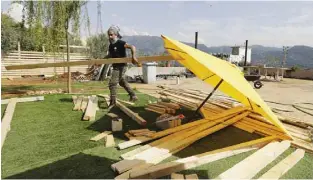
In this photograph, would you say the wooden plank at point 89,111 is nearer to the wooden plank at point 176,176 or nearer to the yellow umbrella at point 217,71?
the yellow umbrella at point 217,71

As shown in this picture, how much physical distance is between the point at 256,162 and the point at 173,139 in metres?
1.54

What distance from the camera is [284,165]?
3.84m

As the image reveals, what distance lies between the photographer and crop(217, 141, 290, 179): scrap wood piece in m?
3.46

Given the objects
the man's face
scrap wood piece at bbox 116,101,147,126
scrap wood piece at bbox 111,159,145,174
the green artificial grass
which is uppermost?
the man's face

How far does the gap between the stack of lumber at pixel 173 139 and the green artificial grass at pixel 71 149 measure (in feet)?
0.41

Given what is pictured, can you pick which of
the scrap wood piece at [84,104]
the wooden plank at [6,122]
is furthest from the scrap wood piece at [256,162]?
the scrap wood piece at [84,104]

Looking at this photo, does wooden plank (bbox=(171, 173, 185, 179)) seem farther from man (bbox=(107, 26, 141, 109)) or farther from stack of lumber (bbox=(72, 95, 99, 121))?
man (bbox=(107, 26, 141, 109))

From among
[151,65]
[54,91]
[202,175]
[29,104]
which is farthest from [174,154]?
[151,65]

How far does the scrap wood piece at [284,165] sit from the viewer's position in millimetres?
3486

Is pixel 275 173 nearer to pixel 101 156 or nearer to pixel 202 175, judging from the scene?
pixel 202 175

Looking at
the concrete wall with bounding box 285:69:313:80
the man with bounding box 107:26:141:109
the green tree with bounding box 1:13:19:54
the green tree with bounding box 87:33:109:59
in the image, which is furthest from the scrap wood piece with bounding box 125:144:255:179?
the concrete wall with bounding box 285:69:313:80

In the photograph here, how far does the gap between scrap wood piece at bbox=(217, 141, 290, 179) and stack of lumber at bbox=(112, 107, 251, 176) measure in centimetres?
111

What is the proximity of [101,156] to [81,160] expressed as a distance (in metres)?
0.34

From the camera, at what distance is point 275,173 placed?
11.6 ft
